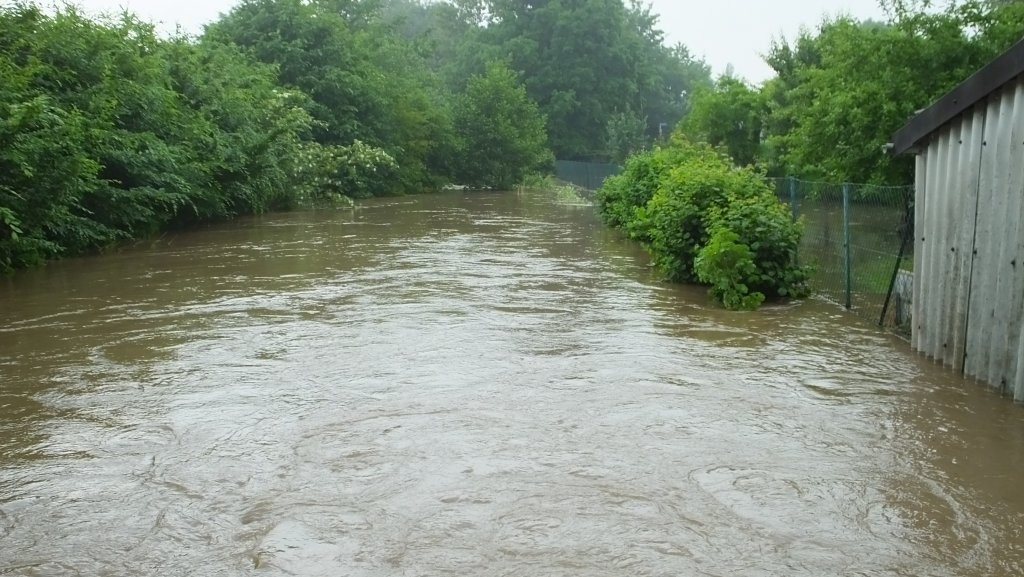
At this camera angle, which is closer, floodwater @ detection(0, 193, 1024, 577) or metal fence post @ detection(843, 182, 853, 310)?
floodwater @ detection(0, 193, 1024, 577)

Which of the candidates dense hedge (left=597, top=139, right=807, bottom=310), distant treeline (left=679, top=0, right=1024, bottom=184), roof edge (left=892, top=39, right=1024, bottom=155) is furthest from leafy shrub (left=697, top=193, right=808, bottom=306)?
distant treeline (left=679, top=0, right=1024, bottom=184)

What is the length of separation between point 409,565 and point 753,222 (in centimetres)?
873

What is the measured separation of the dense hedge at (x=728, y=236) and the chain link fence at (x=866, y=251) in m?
0.54

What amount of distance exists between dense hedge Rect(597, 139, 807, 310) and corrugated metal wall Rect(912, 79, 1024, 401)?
2.85m

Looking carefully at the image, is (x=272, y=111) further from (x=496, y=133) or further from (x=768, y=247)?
(x=496, y=133)

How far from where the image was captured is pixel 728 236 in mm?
11594

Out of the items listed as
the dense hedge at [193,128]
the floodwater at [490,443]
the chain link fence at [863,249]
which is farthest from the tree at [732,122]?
the floodwater at [490,443]

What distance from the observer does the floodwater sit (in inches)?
180

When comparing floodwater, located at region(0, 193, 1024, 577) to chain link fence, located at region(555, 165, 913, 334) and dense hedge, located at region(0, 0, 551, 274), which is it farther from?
dense hedge, located at region(0, 0, 551, 274)

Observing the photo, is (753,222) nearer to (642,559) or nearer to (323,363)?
(323,363)

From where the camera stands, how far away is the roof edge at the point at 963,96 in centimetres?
687

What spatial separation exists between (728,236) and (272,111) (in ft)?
63.9

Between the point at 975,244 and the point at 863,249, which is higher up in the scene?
the point at 975,244

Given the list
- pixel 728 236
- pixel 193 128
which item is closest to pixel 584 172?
pixel 193 128
